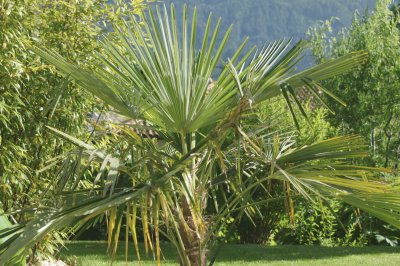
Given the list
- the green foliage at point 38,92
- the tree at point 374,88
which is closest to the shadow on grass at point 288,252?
the green foliage at point 38,92

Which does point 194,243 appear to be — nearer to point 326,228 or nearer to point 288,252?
point 288,252

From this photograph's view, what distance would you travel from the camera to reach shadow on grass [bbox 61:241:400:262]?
10242 mm

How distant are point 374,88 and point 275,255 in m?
6.05

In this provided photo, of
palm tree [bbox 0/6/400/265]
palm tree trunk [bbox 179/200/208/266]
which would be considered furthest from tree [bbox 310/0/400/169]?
palm tree trunk [bbox 179/200/208/266]

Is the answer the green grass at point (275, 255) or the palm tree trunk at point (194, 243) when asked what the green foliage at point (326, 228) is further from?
the palm tree trunk at point (194, 243)

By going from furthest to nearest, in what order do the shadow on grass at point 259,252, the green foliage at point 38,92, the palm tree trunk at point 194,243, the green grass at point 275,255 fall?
1. the shadow on grass at point 259,252
2. the green grass at point 275,255
3. the green foliage at point 38,92
4. the palm tree trunk at point 194,243

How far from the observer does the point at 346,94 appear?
619 inches

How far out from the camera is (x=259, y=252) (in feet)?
35.4

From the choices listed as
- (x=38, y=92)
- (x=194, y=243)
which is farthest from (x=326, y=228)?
(x=194, y=243)

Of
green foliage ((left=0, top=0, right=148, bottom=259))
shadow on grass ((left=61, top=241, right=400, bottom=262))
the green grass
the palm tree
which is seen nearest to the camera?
the palm tree

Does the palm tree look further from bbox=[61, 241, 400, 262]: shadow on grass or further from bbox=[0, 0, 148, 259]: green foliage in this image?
bbox=[61, 241, 400, 262]: shadow on grass

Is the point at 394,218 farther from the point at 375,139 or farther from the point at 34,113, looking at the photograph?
the point at 375,139

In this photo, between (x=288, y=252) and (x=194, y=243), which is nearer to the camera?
(x=194, y=243)

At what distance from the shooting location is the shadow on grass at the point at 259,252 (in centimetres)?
1024
